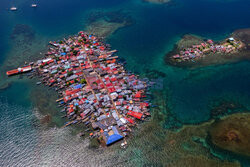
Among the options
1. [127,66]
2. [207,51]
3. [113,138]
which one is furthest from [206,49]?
[113,138]

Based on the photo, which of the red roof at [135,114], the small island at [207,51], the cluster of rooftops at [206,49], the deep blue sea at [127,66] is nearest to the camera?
the deep blue sea at [127,66]

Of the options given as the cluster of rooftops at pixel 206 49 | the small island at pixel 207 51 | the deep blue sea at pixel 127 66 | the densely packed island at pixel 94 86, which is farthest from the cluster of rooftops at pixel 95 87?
the cluster of rooftops at pixel 206 49

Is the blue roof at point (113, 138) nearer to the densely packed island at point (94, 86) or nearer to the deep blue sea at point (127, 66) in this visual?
the densely packed island at point (94, 86)

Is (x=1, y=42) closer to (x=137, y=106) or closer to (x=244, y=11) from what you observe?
(x=137, y=106)

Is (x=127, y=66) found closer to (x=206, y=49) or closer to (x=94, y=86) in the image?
(x=94, y=86)

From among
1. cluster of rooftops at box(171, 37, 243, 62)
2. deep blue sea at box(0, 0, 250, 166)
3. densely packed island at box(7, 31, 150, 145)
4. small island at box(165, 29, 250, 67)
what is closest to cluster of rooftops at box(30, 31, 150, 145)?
densely packed island at box(7, 31, 150, 145)

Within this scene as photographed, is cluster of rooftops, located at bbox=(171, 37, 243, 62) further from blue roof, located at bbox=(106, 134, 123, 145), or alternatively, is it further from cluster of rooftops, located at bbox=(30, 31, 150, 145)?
blue roof, located at bbox=(106, 134, 123, 145)

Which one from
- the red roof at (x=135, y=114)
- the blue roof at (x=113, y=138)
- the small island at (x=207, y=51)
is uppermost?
Answer: the small island at (x=207, y=51)

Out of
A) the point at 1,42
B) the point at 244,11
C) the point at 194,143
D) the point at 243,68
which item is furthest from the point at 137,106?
the point at 244,11
